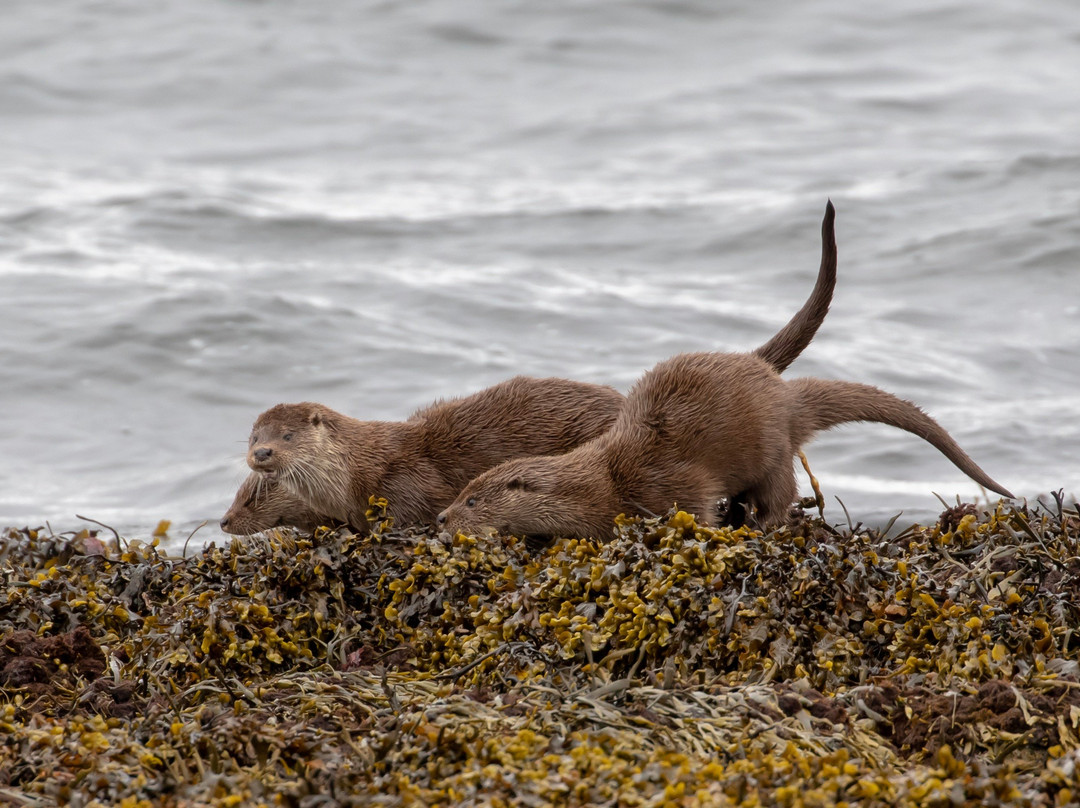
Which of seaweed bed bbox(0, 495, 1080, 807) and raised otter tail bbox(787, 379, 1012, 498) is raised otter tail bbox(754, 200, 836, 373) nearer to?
raised otter tail bbox(787, 379, 1012, 498)

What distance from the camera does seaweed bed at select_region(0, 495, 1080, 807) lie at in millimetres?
2797

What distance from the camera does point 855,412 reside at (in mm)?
4734

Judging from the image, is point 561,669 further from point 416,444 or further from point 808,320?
point 808,320

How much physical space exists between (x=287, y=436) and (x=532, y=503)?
42.6 inches

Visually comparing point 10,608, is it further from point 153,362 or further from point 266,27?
point 266,27

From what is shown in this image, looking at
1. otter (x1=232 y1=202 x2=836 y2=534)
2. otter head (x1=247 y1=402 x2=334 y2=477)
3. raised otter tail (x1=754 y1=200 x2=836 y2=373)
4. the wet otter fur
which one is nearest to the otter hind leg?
otter (x1=232 y1=202 x2=836 y2=534)

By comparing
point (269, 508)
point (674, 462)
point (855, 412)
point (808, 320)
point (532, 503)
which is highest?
point (808, 320)

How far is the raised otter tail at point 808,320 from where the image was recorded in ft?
15.5

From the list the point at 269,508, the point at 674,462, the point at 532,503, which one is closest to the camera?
the point at 532,503

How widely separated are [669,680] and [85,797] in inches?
50.7

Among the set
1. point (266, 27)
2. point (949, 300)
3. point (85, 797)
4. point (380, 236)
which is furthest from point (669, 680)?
point (266, 27)

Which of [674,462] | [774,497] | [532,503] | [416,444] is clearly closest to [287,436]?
[416,444]

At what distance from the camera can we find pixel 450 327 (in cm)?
1109

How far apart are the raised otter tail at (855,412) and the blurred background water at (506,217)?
1.50m
